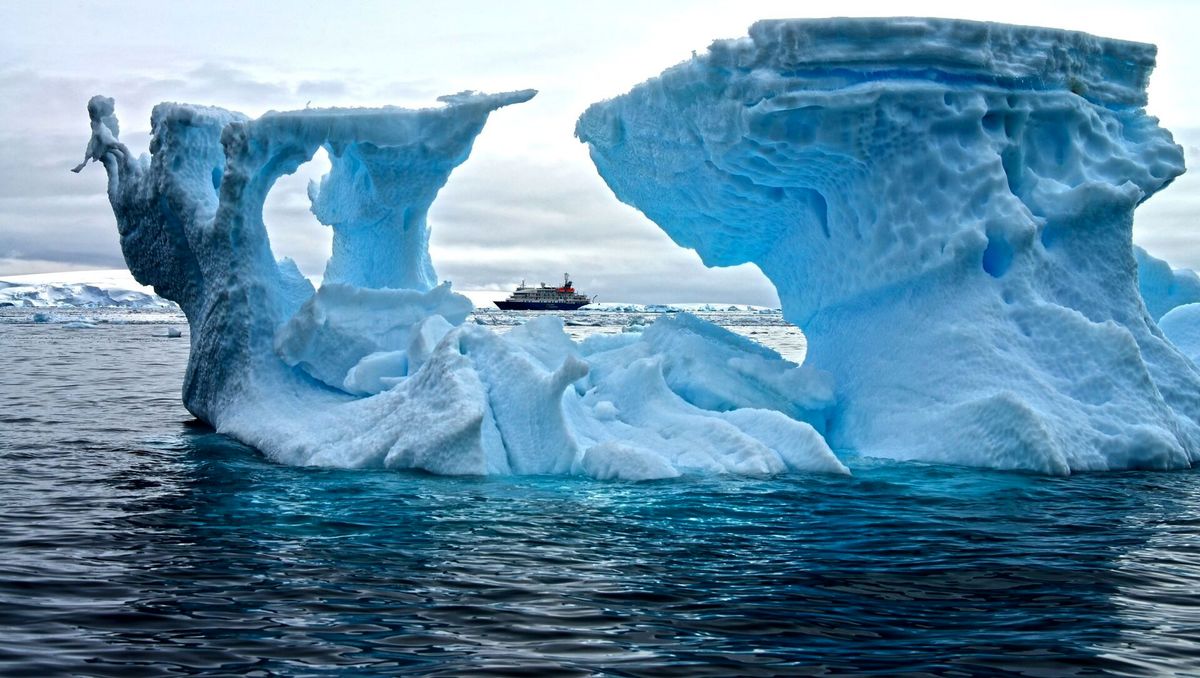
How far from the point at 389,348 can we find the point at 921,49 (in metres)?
5.85

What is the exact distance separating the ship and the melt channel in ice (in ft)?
223

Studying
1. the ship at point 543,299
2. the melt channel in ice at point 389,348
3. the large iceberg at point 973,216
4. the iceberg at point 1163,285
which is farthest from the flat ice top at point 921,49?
the ship at point 543,299

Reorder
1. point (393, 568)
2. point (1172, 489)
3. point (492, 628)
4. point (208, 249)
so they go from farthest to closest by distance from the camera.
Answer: point (208, 249), point (1172, 489), point (393, 568), point (492, 628)

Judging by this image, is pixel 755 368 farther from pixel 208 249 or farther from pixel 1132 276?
pixel 208 249

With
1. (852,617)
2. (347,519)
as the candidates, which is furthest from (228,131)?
(852,617)

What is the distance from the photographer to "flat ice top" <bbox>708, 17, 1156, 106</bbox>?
9.30 m

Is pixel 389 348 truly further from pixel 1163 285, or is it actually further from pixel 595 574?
pixel 1163 285

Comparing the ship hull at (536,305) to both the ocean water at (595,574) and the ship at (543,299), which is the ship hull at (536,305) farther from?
the ocean water at (595,574)

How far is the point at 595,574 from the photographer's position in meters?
5.46

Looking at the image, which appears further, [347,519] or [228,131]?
[228,131]

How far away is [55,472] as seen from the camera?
8.84 metres

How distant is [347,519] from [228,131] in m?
5.31

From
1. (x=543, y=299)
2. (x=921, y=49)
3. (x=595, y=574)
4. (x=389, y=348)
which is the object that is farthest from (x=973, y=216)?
(x=543, y=299)

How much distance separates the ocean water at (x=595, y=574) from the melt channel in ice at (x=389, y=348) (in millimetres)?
504
